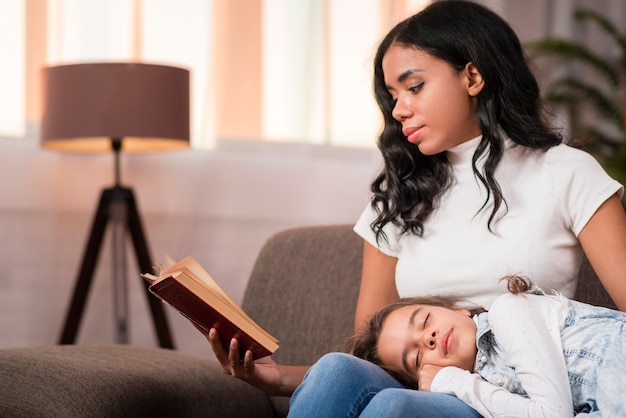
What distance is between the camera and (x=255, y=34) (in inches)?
143

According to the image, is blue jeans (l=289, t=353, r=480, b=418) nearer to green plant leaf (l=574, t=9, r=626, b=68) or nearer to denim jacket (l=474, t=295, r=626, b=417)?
denim jacket (l=474, t=295, r=626, b=417)

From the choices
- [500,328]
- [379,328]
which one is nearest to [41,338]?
[379,328]

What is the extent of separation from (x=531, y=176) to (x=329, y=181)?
76.4 inches

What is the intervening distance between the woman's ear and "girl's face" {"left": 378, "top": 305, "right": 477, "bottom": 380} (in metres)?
0.46

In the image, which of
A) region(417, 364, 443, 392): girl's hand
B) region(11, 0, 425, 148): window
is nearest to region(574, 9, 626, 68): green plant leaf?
region(11, 0, 425, 148): window

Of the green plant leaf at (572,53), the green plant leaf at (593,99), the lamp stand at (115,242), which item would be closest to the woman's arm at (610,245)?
the lamp stand at (115,242)

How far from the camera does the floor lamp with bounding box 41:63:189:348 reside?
9.71 ft

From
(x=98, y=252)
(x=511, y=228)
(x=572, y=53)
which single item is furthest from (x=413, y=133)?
(x=572, y=53)

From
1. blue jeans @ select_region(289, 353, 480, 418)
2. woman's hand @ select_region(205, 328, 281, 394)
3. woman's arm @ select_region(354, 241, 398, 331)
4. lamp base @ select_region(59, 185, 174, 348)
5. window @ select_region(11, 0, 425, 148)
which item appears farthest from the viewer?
window @ select_region(11, 0, 425, 148)

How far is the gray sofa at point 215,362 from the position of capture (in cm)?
183

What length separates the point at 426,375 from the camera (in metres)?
1.63

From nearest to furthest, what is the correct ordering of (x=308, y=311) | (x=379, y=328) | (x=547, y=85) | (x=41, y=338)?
(x=379, y=328) < (x=308, y=311) < (x=41, y=338) < (x=547, y=85)

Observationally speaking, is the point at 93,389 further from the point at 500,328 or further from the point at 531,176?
the point at 531,176

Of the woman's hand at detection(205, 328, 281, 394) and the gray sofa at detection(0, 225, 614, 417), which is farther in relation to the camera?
the gray sofa at detection(0, 225, 614, 417)
